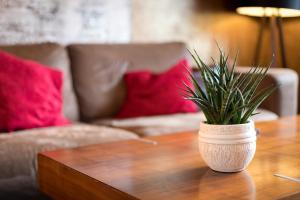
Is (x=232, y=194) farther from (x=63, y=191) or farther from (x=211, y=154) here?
(x=63, y=191)

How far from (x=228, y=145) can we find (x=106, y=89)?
1621 mm

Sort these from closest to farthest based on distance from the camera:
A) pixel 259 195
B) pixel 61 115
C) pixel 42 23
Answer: pixel 259 195 < pixel 61 115 < pixel 42 23

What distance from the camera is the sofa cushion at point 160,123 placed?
2.32 metres

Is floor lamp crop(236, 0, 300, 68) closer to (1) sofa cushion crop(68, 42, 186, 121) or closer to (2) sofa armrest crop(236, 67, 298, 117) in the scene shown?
(2) sofa armrest crop(236, 67, 298, 117)

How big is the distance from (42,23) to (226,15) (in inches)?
65.5

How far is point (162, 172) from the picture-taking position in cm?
133

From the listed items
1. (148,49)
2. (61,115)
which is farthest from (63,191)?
(148,49)

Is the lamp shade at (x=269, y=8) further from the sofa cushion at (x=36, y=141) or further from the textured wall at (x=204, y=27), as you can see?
the sofa cushion at (x=36, y=141)

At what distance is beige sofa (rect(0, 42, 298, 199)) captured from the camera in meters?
2.28

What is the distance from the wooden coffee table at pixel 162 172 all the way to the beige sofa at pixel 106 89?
50 centimetres

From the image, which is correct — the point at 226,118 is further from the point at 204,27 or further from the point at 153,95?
the point at 204,27

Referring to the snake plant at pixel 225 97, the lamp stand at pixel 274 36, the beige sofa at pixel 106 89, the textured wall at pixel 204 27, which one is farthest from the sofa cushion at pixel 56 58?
the lamp stand at pixel 274 36

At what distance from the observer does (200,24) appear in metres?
3.80

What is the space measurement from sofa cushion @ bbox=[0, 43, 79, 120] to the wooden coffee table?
1.01m
